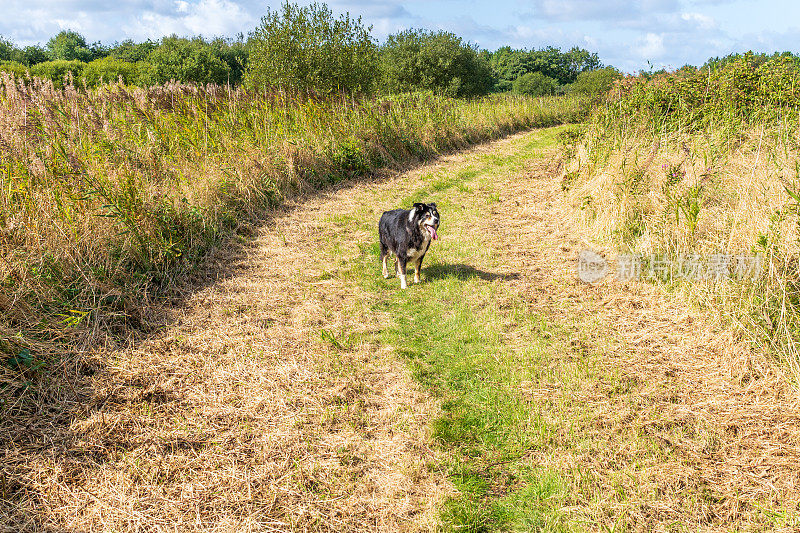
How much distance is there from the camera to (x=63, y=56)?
6394 centimetres

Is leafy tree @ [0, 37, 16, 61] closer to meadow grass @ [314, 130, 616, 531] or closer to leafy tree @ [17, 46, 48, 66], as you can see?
leafy tree @ [17, 46, 48, 66]

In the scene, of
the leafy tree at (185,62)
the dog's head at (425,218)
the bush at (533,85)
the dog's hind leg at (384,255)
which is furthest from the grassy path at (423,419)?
the bush at (533,85)

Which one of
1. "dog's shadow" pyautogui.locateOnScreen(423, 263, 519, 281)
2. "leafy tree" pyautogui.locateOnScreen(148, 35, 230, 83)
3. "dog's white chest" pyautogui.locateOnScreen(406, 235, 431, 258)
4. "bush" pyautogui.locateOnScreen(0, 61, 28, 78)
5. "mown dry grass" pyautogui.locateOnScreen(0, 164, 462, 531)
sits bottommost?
"mown dry grass" pyautogui.locateOnScreen(0, 164, 462, 531)

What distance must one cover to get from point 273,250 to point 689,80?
8.12m

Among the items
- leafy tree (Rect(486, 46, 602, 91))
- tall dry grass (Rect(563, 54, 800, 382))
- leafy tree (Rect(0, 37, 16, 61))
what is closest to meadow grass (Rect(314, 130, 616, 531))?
tall dry grass (Rect(563, 54, 800, 382))

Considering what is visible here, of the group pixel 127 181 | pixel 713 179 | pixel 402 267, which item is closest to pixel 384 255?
pixel 402 267

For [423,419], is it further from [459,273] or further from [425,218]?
[459,273]

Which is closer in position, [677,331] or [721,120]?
[677,331]

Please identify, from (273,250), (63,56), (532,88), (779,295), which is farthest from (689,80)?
(63,56)

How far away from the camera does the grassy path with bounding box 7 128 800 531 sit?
2729mm

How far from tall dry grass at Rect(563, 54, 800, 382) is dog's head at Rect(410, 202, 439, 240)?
268 centimetres

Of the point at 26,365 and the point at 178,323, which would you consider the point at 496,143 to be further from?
the point at 26,365

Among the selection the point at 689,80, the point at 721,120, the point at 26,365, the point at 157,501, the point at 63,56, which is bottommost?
the point at 157,501

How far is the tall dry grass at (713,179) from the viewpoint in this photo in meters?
4.12
